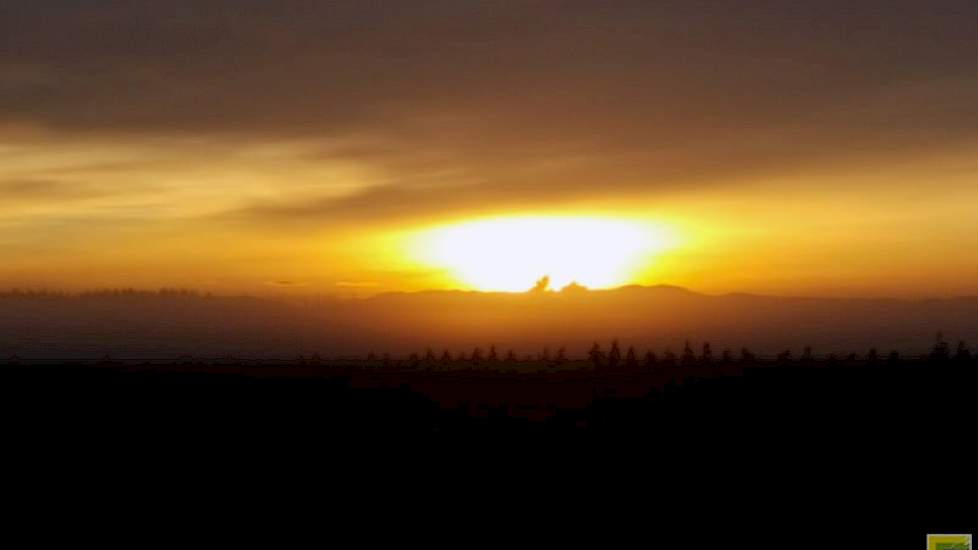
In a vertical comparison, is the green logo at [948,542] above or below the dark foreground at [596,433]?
below

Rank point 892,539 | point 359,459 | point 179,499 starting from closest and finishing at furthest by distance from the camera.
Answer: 1. point 892,539
2. point 179,499
3. point 359,459

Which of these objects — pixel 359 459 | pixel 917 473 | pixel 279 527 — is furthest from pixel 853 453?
pixel 279 527

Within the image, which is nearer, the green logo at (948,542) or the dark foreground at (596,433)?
the green logo at (948,542)

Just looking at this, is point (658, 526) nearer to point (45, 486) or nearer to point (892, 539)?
point (892, 539)

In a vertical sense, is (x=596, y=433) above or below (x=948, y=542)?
above

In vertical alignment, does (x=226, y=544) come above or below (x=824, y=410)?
below

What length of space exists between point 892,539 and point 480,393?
947 inches

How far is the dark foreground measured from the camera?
99.2ft

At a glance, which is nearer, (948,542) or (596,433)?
(948,542)

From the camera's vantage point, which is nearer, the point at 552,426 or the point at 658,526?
the point at 658,526

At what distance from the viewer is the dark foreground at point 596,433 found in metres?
30.2

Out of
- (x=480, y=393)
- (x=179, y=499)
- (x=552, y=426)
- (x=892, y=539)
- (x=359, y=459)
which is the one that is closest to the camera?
(x=892, y=539)

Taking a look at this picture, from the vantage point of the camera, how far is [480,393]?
47.7m

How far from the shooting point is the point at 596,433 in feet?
122
